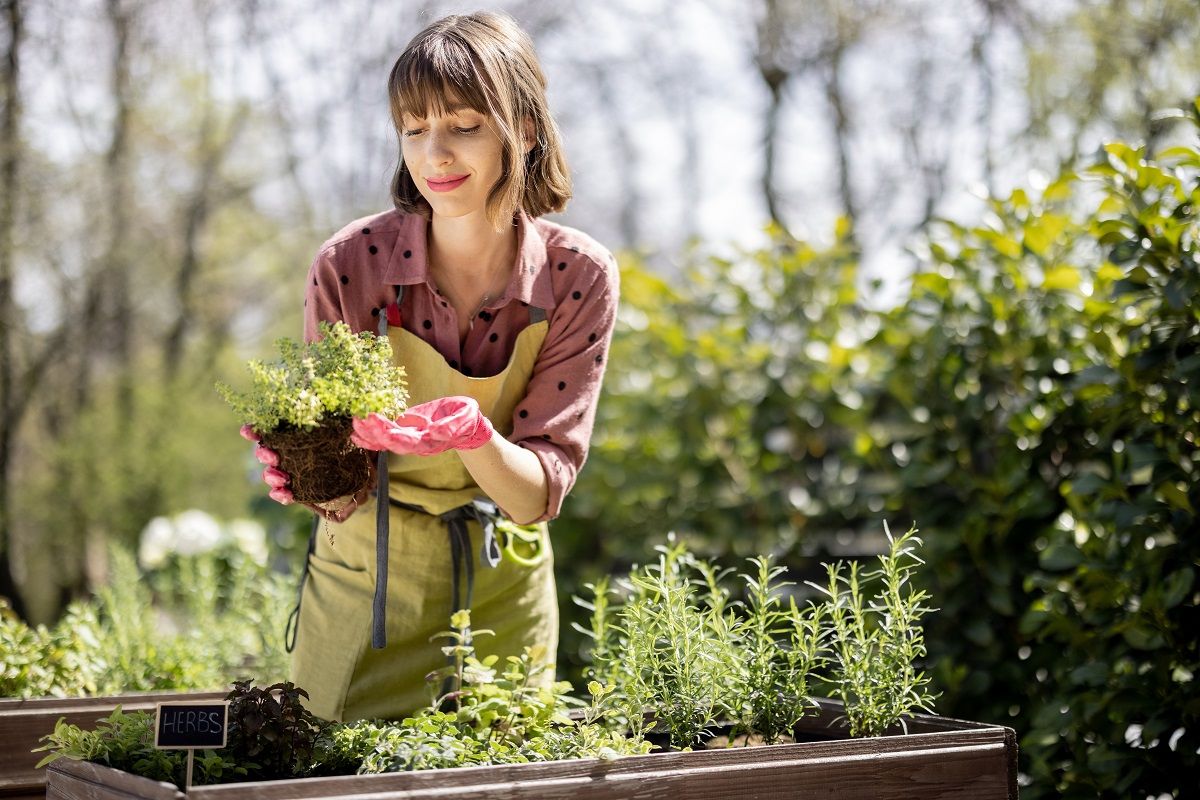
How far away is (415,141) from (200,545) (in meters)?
3.04

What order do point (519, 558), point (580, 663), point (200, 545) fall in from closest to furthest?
1. point (519, 558)
2. point (580, 663)
3. point (200, 545)

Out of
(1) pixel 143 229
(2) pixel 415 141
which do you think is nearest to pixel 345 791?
(2) pixel 415 141

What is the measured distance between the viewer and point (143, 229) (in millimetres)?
8438

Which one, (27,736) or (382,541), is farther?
(27,736)

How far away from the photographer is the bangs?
164 cm

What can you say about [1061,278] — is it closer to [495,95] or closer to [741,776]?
[495,95]

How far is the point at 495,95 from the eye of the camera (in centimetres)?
168

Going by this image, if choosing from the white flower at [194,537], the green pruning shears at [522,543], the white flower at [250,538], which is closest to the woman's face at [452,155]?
the green pruning shears at [522,543]

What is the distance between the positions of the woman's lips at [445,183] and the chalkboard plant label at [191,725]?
0.75 meters

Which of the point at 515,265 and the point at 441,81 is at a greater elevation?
the point at 441,81

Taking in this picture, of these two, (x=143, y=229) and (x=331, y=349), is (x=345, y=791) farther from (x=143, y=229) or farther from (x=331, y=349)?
(x=143, y=229)

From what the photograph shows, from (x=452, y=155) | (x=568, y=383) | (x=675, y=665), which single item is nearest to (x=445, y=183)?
(x=452, y=155)

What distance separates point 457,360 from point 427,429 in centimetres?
37

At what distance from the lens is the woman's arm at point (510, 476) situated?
5.22 ft
